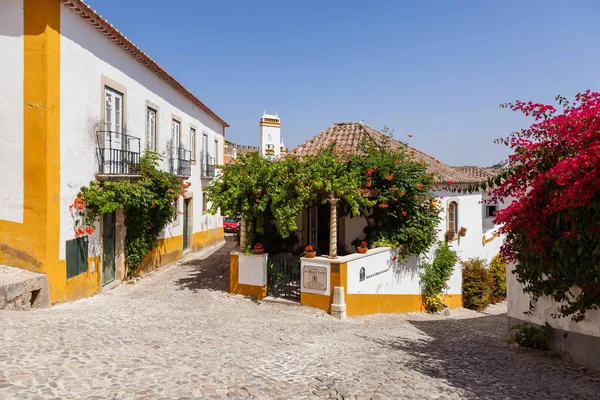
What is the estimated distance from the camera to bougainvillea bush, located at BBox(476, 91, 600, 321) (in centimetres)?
509

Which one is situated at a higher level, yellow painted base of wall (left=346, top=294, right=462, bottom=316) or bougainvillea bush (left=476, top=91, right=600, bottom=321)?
bougainvillea bush (left=476, top=91, right=600, bottom=321)

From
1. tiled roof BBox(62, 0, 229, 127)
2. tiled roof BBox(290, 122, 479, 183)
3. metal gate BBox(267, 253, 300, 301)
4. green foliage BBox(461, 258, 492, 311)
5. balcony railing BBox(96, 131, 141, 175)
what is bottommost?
green foliage BBox(461, 258, 492, 311)

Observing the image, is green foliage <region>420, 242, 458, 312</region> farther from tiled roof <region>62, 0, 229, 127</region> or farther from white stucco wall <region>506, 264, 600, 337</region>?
tiled roof <region>62, 0, 229, 127</region>

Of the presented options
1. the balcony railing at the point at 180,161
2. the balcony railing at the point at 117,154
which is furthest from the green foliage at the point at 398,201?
the balcony railing at the point at 180,161

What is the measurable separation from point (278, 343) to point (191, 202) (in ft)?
37.6

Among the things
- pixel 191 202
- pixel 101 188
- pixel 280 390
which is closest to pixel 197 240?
pixel 191 202

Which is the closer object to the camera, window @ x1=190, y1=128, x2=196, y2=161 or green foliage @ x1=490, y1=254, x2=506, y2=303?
green foliage @ x1=490, y1=254, x2=506, y2=303

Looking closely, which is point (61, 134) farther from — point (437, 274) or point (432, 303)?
point (437, 274)

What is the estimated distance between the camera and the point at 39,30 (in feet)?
26.7

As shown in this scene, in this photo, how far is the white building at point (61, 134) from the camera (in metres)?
8.19

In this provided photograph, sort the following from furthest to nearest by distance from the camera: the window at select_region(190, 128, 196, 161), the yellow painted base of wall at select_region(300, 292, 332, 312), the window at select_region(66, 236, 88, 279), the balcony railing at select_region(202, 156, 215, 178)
→ the balcony railing at select_region(202, 156, 215, 178)
the window at select_region(190, 128, 196, 161)
the yellow painted base of wall at select_region(300, 292, 332, 312)
the window at select_region(66, 236, 88, 279)

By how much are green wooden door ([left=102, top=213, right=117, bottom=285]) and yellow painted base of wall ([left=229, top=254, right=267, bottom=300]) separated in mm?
3264

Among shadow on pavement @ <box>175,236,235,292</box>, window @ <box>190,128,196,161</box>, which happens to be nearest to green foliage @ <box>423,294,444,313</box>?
shadow on pavement @ <box>175,236,235,292</box>

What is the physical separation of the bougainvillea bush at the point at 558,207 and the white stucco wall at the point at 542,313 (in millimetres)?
168
